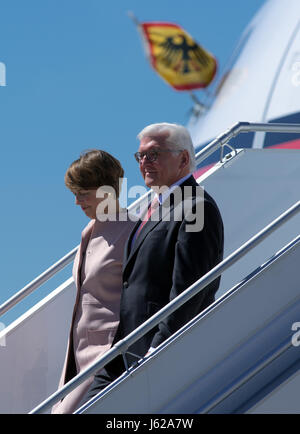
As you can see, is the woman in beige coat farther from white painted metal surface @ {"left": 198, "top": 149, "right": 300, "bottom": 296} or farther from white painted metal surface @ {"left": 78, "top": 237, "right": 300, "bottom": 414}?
white painted metal surface @ {"left": 198, "top": 149, "right": 300, "bottom": 296}

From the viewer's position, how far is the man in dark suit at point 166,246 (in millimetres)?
2902

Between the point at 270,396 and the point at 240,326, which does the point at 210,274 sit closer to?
the point at 240,326

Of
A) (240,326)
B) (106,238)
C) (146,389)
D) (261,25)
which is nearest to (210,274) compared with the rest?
(240,326)

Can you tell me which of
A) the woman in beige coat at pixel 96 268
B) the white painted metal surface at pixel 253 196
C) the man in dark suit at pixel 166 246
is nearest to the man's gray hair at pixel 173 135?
the man in dark suit at pixel 166 246

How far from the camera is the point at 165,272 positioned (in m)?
2.99

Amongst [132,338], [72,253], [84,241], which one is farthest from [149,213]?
[72,253]

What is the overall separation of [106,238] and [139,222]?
0.20m

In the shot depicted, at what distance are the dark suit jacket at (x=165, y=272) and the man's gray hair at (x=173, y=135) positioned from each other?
0.21 meters

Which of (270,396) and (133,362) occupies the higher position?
(133,362)

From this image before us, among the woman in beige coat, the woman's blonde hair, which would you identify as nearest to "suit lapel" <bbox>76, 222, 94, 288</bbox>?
the woman in beige coat

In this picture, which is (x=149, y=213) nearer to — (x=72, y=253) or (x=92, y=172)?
(x=92, y=172)

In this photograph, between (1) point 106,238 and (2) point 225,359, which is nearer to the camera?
(2) point 225,359

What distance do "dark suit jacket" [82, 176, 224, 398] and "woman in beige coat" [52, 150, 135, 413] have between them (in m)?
0.15

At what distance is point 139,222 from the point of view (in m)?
3.24
